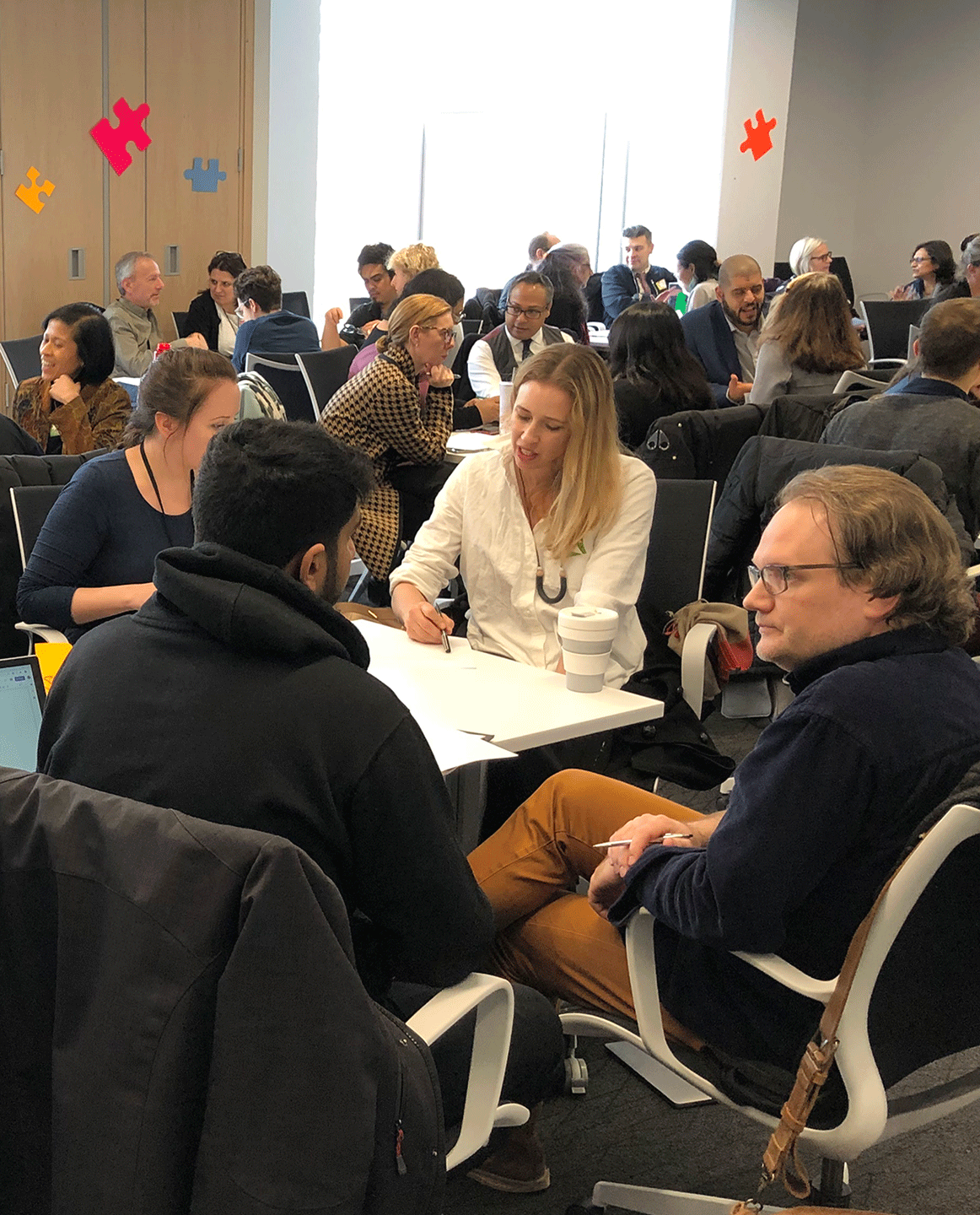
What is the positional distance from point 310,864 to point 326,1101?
0.20m

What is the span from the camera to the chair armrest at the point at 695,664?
9.53 feet

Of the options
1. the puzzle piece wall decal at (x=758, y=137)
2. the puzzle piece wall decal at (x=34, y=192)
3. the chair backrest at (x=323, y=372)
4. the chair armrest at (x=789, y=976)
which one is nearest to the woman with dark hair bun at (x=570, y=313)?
the chair backrest at (x=323, y=372)

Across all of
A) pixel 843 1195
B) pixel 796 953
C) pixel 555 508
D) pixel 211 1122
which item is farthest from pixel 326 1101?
pixel 555 508

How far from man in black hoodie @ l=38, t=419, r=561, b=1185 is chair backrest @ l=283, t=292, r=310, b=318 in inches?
262

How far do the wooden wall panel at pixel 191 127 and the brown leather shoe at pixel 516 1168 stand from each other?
6640mm

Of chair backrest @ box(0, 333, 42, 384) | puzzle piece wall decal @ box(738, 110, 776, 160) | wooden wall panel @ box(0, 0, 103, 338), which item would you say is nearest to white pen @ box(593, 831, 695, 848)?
chair backrest @ box(0, 333, 42, 384)

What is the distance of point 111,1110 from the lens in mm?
1013

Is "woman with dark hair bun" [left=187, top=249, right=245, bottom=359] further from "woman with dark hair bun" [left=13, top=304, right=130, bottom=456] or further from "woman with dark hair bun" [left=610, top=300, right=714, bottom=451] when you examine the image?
"woman with dark hair bun" [left=610, top=300, right=714, bottom=451]

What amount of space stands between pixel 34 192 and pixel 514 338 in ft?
10.2

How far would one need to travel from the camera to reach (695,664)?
9.55 feet

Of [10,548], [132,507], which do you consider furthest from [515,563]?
[10,548]

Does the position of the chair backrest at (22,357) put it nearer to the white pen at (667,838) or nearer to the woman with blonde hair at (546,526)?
the woman with blonde hair at (546,526)

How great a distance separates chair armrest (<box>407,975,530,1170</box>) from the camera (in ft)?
4.76

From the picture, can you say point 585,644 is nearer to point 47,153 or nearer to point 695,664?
point 695,664
